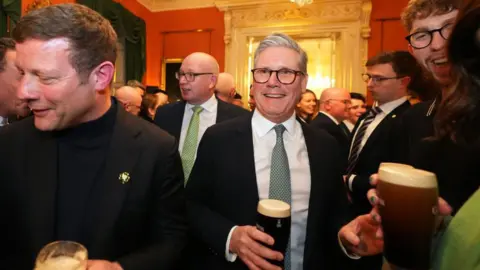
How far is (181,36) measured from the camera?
908cm

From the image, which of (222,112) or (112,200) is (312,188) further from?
(222,112)

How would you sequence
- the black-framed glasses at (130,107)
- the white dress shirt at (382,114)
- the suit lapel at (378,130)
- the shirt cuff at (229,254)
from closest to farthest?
the shirt cuff at (229,254) < the suit lapel at (378,130) < the white dress shirt at (382,114) < the black-framed glasses at (130,107)

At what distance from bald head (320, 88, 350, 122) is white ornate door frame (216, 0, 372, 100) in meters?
3.84

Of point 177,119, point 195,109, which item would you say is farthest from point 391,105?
point 177,119

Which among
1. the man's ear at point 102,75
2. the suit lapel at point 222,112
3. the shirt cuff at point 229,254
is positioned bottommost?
the shirt cuff at point 229,254

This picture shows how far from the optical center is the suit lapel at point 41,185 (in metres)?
1.14

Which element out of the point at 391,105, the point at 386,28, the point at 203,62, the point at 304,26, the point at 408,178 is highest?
the point at 304,26

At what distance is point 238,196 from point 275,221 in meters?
0.51

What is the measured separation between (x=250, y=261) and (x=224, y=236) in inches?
9.5

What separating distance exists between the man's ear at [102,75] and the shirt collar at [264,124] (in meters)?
0.67

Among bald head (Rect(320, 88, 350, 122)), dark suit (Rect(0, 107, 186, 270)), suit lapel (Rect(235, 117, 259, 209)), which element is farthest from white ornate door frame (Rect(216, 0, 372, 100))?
dark suit (Rect(0, 107, 186, 270))

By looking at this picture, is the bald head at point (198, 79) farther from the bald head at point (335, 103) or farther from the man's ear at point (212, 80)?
the bald head at point (335, 103)

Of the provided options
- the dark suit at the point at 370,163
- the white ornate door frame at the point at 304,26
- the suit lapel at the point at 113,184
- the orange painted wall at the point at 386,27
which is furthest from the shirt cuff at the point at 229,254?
the orange painted wall at the point at 386,27

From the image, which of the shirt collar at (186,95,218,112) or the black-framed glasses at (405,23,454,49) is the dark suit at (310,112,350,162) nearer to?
the shirt collar at (186,95,218,112)
